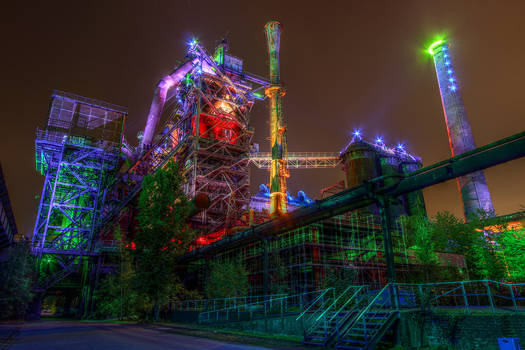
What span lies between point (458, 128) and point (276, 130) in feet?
120

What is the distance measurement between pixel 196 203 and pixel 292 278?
1236cm

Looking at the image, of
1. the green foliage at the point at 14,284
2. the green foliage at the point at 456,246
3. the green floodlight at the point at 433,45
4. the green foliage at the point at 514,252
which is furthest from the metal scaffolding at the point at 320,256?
the green floodlight at the point at 433,45

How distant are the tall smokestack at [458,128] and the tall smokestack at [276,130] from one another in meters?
30.2

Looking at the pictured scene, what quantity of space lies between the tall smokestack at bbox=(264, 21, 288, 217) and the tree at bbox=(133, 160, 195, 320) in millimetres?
19215

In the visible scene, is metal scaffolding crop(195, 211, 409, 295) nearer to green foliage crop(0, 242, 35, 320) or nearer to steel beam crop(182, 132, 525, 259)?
steel beam crop(182, 132, 525, 259)

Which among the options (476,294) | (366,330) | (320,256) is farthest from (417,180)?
(320,256)

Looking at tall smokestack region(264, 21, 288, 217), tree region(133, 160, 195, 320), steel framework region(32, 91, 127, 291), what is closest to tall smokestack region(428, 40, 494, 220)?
tall smokestack region(264, 21, 288, 217)

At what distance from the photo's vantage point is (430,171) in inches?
575

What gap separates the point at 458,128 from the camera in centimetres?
6200

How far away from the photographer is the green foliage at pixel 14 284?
3212cm

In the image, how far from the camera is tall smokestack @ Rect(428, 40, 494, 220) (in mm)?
56969

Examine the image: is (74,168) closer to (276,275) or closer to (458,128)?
(276,275)

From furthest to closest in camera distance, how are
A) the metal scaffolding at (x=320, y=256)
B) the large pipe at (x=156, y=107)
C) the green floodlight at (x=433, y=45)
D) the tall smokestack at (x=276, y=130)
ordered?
the green floodlight at (x=433, y=45) < the large pipe at (x=156, y=107) < the tall smokestack at (x=276, y=130) < the metal scaffolding at (x=320, y=256)

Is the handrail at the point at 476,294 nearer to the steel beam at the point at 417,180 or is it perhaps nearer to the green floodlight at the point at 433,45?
the steel beam at the point at 417,180
